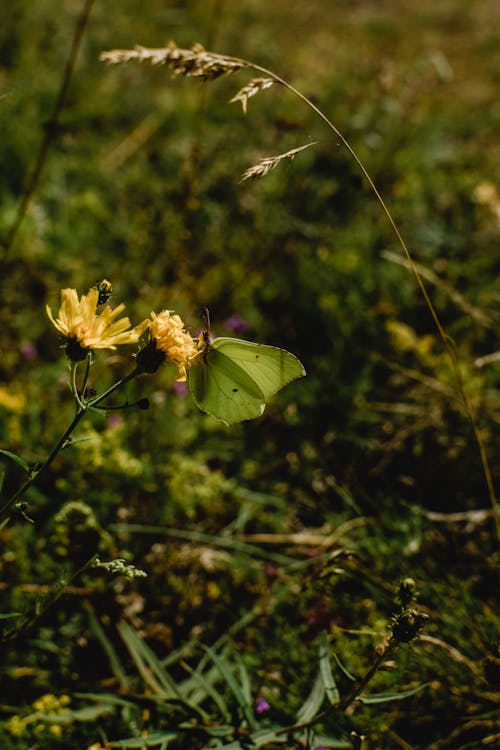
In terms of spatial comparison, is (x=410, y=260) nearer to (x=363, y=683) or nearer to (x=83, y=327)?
(x=83, y=327)

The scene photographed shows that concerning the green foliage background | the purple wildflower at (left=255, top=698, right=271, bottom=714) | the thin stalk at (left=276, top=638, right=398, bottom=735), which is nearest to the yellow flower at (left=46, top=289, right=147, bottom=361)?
the green foliage background

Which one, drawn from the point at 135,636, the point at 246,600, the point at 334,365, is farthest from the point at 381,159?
the point at 135,636

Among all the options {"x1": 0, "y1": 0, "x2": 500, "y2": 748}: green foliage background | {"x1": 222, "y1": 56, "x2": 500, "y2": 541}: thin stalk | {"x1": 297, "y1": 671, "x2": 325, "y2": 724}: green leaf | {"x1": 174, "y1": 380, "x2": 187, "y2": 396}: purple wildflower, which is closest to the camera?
{"x1": 222, "y1": 56, "x2": 500, "y2": 541}: thin stalk

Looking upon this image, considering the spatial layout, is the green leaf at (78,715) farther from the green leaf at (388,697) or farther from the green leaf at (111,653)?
the green leaf at (388,697)

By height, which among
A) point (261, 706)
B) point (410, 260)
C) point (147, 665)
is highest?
point (410, 260)

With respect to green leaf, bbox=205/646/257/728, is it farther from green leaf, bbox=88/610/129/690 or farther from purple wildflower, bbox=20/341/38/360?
purple wildflower, bbox=20/341/38/360

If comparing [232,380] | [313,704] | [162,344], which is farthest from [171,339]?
→ [313,704]
